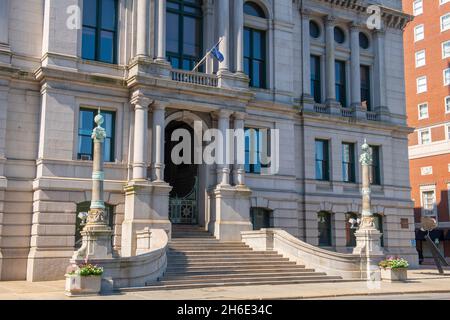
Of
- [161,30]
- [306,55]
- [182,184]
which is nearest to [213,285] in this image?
[182,184]

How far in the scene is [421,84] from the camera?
62.5 m

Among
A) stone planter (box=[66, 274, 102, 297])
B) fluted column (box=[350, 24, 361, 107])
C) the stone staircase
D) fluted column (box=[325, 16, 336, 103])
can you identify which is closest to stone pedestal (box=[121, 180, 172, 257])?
the stone staircase

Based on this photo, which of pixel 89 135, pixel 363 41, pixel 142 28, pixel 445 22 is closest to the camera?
pixel 89 135

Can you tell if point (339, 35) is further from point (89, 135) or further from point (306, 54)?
point (89, 135)

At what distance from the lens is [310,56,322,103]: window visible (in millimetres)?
40281

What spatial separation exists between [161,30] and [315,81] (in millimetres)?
13153

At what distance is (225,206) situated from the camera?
104 ft

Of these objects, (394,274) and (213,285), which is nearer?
(213,285)

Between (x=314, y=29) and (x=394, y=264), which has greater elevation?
(x=314, y=29)

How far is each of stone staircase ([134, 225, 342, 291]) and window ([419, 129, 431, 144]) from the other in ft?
119

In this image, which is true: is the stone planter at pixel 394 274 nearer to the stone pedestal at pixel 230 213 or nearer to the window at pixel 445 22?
the stone pedestal at pixel 230 213

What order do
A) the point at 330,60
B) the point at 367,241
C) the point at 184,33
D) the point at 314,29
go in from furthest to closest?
1. the point at 314,29
2. the point at 330,60
3. the point at 184,33
4. the point at 367,241

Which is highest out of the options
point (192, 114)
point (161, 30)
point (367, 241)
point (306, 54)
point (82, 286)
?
point (306, 54)
